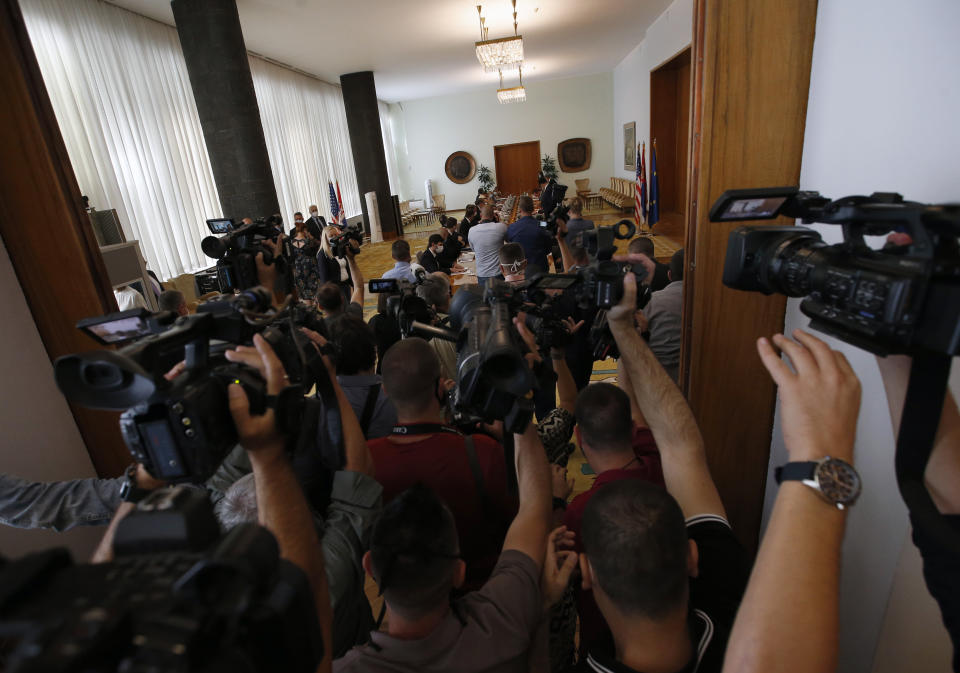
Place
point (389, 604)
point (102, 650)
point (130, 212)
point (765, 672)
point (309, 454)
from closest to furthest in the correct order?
point (102, 650) → point (765, 672) → point (389, 604) → point (309, 454) → point (130, 212)

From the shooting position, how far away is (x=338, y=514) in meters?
1.18

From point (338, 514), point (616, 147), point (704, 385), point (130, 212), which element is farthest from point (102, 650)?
point (616, 147)

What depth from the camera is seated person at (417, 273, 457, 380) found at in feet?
7.47

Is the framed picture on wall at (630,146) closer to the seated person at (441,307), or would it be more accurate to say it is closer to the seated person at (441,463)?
the seated person at (441,307)

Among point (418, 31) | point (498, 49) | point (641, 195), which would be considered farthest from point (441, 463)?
point (641, 195)

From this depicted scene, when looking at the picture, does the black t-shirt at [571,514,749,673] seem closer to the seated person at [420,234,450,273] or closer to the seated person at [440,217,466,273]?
the seated person at [420,234,450,273]

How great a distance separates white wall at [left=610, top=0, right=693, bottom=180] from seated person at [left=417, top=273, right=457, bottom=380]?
5.41 meters

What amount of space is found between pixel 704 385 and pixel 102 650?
1.83 meters

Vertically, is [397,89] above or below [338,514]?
above

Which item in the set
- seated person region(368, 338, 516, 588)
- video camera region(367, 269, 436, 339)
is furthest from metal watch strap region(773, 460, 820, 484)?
video camera region(367, 269, 436, 339)

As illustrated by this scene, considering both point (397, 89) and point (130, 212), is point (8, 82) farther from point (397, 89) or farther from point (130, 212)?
point (397, 89)

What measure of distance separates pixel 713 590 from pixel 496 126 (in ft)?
57.2

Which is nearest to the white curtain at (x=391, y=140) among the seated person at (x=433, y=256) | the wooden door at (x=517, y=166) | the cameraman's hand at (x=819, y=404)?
the wooden door at (x=517, y=166)

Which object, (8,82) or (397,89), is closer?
(8,82)
